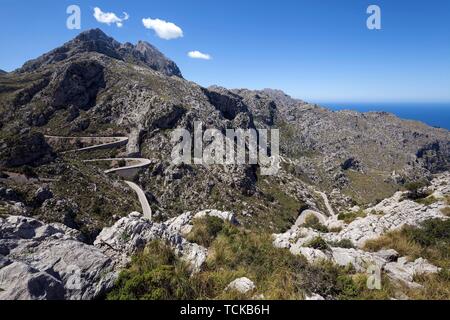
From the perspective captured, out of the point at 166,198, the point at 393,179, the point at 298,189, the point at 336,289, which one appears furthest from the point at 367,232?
the point at 393,179

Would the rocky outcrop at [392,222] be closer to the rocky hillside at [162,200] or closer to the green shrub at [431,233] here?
the rocky hillside at [162,200]

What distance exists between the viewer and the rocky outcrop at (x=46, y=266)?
7121 mm

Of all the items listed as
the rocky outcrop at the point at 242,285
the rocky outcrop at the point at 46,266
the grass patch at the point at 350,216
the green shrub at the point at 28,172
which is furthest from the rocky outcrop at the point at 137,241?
the green shrub at the point at 28,172

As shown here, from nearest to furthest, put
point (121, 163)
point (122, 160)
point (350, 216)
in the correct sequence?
point (350, 216)
point (121, 163)
point (122, 160)

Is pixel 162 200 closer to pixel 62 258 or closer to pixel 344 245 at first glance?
pixel 344 245

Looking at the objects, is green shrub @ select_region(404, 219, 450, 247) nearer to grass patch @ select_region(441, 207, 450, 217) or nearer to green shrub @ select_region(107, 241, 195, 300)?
grass patch @ select_region(441, 207, 450, 217)

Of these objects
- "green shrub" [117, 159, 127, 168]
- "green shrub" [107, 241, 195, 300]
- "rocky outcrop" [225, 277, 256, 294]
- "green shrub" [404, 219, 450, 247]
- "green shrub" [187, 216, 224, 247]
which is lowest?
"green shrub" [117, 159, 127, 168]

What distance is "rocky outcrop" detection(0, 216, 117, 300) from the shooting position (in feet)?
23.4

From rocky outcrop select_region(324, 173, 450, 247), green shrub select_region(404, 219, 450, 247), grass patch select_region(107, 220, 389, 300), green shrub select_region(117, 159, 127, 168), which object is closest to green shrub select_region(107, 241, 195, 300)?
grass patch select_region(107, 220, 389, 300)

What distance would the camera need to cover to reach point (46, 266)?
8133 mm

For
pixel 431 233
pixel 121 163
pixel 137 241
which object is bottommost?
pixel 121 163

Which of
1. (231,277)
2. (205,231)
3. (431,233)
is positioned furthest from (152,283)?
(431,233)
